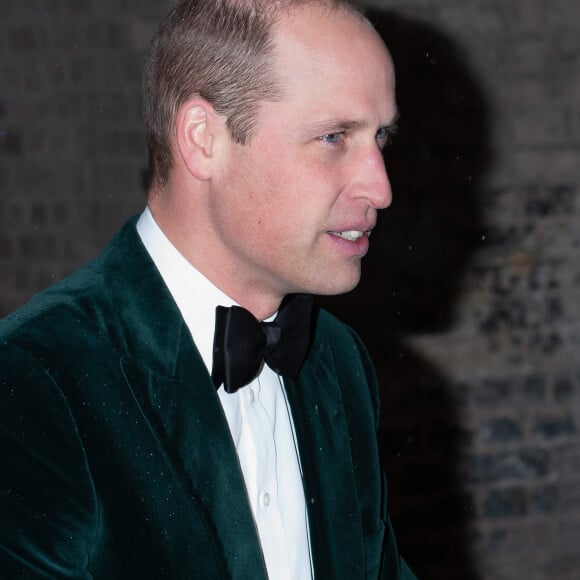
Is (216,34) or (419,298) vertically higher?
(216,34)

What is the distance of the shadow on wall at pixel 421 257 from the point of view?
4684 mm

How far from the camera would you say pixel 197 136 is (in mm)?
1964

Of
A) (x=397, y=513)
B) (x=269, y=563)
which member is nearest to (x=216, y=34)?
(x=269, y=563)

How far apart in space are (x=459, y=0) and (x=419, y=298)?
4.67 ft

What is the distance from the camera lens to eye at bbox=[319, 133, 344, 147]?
190cm

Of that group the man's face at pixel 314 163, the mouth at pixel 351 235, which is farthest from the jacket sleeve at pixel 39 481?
the mouth at pixel 351 235

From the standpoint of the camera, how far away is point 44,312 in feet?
5.75

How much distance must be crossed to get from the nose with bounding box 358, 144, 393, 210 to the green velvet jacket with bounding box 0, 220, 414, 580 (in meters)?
0.43

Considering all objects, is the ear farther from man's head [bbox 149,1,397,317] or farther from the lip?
the lip

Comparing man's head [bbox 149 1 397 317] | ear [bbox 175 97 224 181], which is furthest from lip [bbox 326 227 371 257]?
ear [bbox 175 97 224 181]

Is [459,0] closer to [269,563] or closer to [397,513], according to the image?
[397,513]

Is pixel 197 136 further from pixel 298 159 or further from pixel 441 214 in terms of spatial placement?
pixel 441 214

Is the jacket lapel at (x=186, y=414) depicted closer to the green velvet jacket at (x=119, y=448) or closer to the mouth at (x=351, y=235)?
the green velvet jacket at (x=119, y=448)

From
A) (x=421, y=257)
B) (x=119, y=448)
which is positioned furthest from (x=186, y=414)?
(x=421, y=257)
